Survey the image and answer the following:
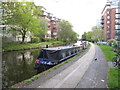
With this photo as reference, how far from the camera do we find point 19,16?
83.8ft

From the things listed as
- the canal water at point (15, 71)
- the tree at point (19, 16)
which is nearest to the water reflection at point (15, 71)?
the canal water at point (15, 71)

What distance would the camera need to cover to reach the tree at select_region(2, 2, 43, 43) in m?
25.1

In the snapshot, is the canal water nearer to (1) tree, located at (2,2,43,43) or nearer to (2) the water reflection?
(2) the water reflection

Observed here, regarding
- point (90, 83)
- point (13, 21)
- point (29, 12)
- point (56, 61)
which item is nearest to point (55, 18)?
point (29, 12)

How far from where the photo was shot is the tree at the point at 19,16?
2506cm

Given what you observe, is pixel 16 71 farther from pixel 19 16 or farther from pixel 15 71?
pixel 19 16

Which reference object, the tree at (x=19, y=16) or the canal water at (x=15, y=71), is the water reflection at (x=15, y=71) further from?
the tree at (x=19, y=16)

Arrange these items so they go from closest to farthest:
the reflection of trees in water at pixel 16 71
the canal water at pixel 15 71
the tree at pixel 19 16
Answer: the canal water at pixel 15 71
the reflection of trees in water at pixel 16 71
the tree at pixel 19 16

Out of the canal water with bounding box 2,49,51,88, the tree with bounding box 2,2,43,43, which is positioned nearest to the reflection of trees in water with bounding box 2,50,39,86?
the canal water with bounding box 2,49,51,88

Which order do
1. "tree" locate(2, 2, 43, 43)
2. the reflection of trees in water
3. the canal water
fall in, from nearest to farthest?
the canal water
the reflection of trees in water
"tree" locate(2, 2, 43, 43)

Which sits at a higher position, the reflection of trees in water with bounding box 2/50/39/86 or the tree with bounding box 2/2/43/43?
the tree with bounding box 2/2/43/43

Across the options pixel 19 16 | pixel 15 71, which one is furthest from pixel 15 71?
pixel 19 16

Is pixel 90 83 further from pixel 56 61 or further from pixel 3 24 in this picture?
pixel 3 24

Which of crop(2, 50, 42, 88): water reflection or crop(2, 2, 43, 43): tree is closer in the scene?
crop(2, 50, 42, 88): water reflection
